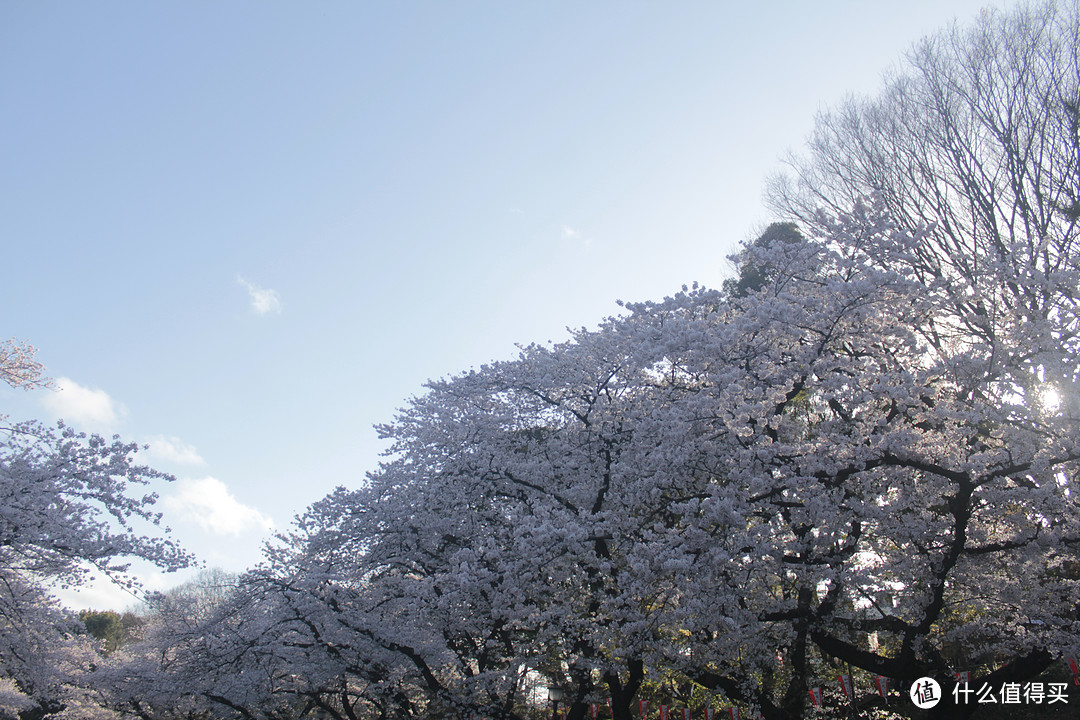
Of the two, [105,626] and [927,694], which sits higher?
[927,694]

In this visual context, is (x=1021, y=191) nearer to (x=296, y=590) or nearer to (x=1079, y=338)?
(x=1079, y=338)

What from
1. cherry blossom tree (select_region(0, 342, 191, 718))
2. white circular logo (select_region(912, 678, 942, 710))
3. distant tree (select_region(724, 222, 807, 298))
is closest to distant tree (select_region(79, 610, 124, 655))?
cherry blossom tree (select_region(0, 342, 191, 718))

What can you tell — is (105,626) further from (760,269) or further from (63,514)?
(760,269)

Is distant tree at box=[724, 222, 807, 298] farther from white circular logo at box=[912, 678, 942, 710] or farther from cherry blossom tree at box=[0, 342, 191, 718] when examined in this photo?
cherry blossom tree at box=[0, 342, 191, 718]

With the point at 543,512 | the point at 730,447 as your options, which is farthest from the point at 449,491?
the point at 730,447

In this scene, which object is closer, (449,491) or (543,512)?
(543,512)

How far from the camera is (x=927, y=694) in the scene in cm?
978

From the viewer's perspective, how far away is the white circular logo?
9.66m

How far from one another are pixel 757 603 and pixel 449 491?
23.3 ft

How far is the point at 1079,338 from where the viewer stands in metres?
8.58

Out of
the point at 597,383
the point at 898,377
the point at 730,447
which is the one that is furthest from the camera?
the point at 597,383

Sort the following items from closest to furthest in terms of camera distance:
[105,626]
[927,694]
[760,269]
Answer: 1. [927,694]
2. [760,269]
3. [105,626]

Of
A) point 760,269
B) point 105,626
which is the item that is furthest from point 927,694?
point 105,626

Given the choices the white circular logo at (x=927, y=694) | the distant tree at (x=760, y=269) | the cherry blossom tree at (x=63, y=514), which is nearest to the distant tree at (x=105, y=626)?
the cherry blossom tree at (x=63, y=514)
